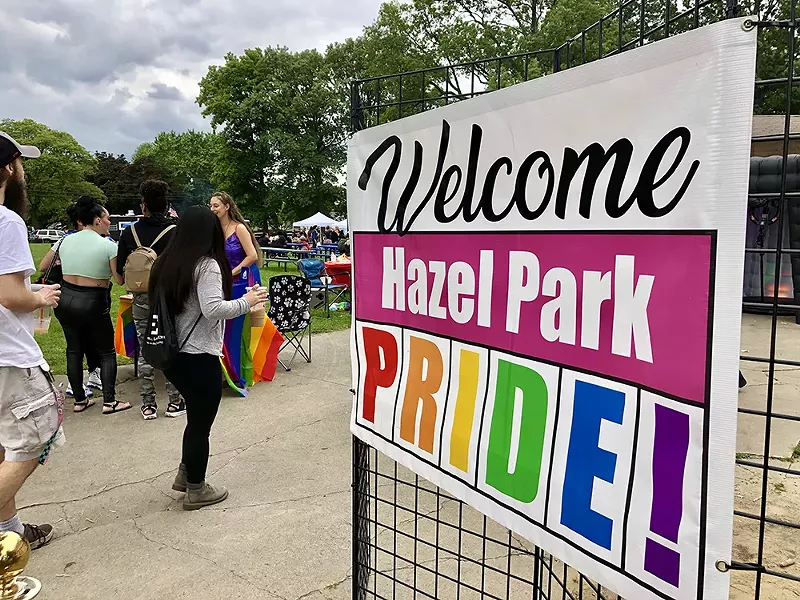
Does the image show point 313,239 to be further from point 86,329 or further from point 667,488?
point 667,488

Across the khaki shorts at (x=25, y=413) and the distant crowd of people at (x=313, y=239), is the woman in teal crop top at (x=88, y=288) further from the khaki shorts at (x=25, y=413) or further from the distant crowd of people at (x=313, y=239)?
the distant crowd of people at (x=313, y=239)

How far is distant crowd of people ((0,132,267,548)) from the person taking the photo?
2629 mm

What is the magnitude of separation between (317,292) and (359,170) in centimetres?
827

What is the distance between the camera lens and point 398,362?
1957mm

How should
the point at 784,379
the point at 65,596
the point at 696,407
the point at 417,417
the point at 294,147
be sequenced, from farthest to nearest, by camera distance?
the point at 294,147 → the point at 784,379 → the point at 65,596 → the point at 417,417 → the point at 696,407

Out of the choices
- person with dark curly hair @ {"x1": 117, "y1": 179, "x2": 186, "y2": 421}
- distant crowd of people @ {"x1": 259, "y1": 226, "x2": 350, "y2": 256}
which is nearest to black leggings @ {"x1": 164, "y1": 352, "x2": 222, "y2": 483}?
person with dark curly hair @ {"x1": 117, "y1": 179, "x2": 186, "y2": 421}

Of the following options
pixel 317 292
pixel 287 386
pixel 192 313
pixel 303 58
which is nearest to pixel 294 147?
pixel 303 58

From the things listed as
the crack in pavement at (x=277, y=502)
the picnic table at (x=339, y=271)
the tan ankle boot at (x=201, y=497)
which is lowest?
the crack in pavement at (x=277, y=502)

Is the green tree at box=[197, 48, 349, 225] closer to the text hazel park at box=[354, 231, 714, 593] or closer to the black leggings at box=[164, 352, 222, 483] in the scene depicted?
the black leggings at box=[164, 352, 222, 483]

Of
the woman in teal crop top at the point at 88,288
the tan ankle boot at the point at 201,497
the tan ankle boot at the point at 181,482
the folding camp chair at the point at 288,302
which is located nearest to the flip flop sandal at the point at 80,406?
the woman in teal crop top at the point at 88,288

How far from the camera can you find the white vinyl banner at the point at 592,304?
41.9 inches

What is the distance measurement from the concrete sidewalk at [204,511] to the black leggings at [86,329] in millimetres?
321

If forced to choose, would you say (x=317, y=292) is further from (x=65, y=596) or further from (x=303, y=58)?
(x=303, y=58)

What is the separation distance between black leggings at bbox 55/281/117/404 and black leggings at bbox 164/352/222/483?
191cm
